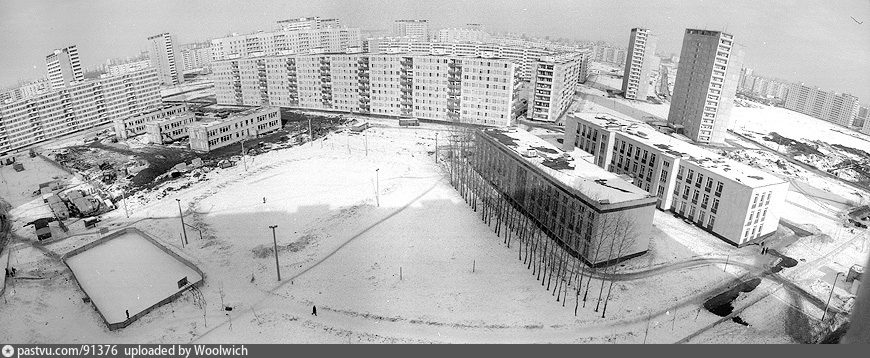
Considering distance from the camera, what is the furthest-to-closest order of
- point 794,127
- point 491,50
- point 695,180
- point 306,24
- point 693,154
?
point 306,24 → point 491,50 → point 794,127 → point 693,154 → point 695,180

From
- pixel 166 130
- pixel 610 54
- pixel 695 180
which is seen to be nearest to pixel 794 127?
pixel 695 180

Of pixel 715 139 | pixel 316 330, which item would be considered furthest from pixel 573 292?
pixel 715 139

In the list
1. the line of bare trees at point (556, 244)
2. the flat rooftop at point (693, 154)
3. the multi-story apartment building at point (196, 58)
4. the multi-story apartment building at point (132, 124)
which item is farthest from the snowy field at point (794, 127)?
the multi-story apartment building at point (196, 58)

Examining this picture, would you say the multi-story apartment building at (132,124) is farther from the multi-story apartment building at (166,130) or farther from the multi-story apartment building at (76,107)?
the multi-story apartment building at (76,107)

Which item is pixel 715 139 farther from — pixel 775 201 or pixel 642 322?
pixel 642 322

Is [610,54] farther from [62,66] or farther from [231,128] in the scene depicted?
[62,66]
